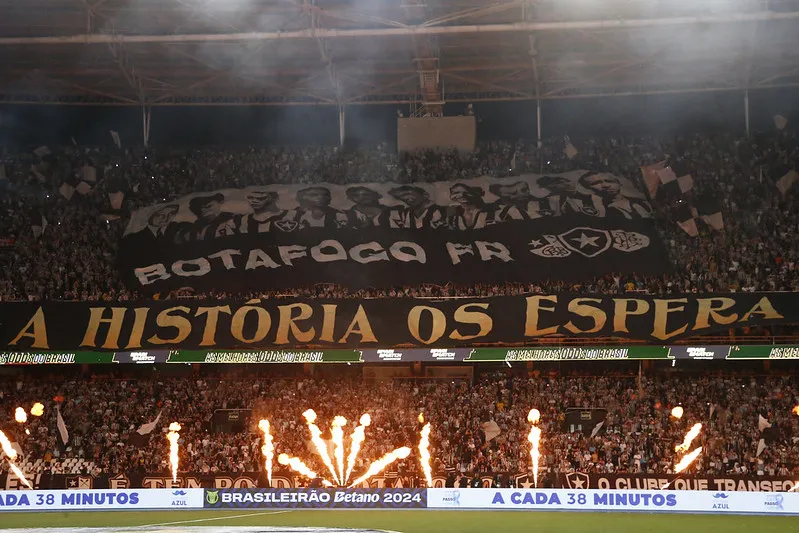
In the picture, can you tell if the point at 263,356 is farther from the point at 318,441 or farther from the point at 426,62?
the point at 426,62

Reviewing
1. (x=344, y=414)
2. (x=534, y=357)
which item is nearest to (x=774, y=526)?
(x=534, y=357)

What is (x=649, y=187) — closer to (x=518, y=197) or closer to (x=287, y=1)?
(x=518, y=197)

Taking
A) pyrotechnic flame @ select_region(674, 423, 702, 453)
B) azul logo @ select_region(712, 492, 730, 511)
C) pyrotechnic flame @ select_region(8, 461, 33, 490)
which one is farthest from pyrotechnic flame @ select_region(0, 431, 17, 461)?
azul logo @ select_region(712, 492, 730, 511)

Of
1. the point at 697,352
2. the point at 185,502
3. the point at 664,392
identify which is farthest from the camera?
the point at 664,392

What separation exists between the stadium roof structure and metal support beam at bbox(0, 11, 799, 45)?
0.16 ft

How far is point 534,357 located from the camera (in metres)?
32.1

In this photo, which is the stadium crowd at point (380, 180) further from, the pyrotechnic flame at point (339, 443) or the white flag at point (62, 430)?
the pyrotechnic flame at point (339, 443)

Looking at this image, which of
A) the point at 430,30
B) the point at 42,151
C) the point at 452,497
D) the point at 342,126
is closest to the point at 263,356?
the point at 452,497

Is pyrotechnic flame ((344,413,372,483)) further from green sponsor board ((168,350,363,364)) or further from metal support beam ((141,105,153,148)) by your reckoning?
metal support beam ((141,105,153,148))

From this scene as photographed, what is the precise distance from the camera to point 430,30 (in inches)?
1251

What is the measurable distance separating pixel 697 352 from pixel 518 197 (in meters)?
10.9

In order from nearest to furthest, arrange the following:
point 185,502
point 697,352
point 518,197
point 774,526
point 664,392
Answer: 1. point 774,526
2. point 185,502
3. point 697,352
4. point 664,392
5. point 518,197

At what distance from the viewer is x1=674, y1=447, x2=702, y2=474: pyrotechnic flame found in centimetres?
3055

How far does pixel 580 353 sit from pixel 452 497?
6.59m
